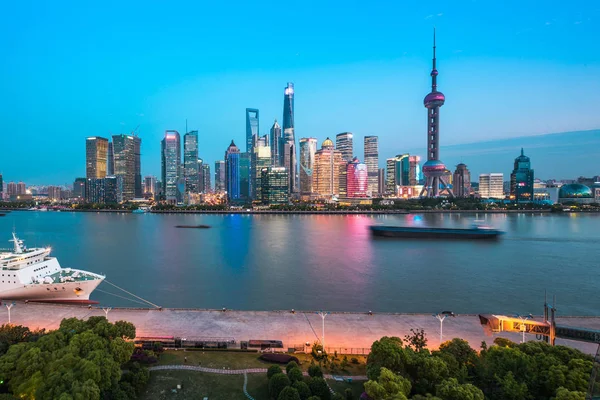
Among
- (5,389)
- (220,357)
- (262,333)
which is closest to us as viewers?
(5,389)

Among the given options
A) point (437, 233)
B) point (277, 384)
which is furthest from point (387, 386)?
point (437, 233)

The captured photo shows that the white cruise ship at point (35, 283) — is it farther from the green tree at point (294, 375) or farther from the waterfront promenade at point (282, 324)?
the green tree at point (294, 375)

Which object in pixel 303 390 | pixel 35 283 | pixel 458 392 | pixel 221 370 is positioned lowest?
pixel 221 370

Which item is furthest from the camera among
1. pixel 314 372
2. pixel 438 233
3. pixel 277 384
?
pixel 438 233

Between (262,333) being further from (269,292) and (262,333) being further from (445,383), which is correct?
(269,292)

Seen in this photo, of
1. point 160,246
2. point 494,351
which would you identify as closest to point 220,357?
point 494,351

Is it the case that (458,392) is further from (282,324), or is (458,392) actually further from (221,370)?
(282,324)
